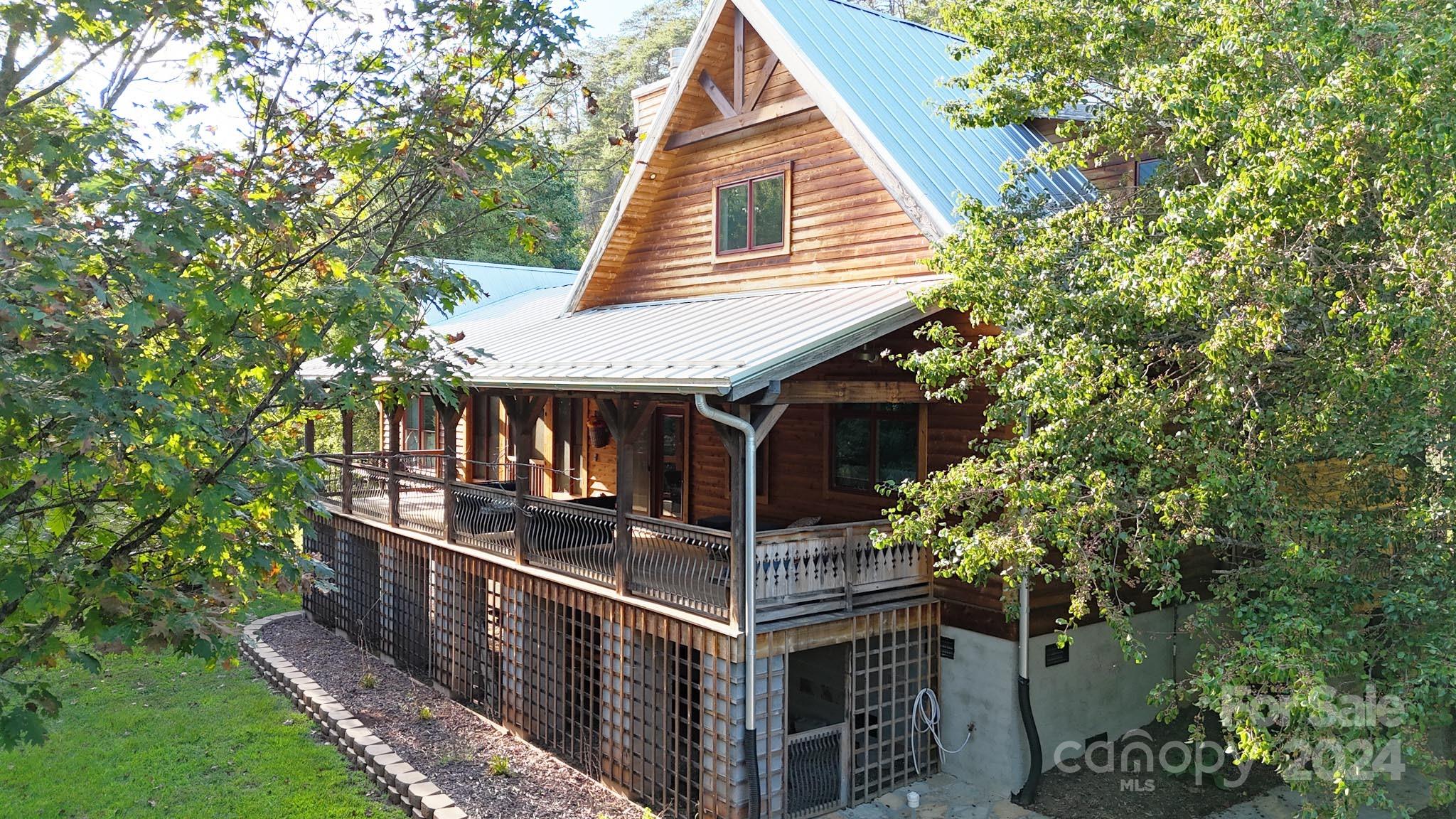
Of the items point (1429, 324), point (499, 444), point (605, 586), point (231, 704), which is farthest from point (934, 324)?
point (499, 444)

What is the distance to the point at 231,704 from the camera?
43.1ft

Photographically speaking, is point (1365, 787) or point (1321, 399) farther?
point (1321, 399)

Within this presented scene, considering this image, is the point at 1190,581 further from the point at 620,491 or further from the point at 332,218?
the point at 332,218

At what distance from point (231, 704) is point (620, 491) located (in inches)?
270

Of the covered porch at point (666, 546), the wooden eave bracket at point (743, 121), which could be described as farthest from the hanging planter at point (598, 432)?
the wooden eave bracket at point (743, 121)

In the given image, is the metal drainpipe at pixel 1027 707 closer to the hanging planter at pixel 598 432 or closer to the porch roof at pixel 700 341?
the porch roof at pixel 700 341

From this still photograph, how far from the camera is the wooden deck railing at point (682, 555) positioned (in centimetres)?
970

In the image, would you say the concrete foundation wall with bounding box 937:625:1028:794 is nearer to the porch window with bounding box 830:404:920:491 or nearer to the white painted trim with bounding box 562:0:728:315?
the porch window with bounding box 830:404:920:491

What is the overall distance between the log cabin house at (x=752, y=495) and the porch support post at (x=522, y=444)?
47 millimetres

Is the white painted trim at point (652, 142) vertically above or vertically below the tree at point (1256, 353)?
above

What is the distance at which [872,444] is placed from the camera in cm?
1226

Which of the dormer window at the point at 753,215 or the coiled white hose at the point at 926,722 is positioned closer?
the coiled white hose at the point at 926,722

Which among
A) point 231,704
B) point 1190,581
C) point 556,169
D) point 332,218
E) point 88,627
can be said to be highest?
point 556,169

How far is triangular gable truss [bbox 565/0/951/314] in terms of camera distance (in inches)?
432
